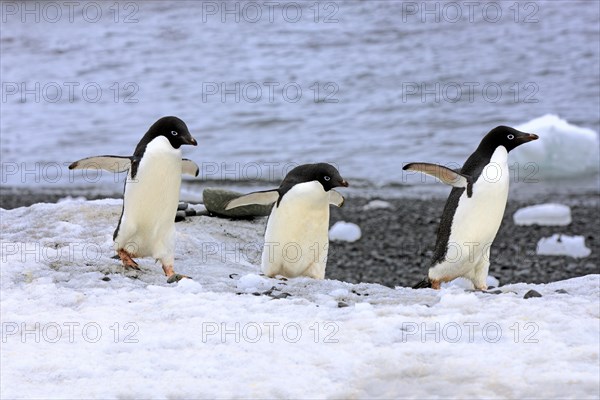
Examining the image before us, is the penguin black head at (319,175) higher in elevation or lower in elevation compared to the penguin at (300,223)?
higher

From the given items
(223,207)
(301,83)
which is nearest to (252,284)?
(223,207)

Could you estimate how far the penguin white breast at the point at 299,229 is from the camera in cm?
462

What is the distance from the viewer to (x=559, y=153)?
11.6 meters

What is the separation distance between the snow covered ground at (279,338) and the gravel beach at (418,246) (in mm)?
2896

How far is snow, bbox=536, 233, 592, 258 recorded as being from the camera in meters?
7.69

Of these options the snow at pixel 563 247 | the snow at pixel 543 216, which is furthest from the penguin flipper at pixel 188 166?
the snow at pixel 543 216

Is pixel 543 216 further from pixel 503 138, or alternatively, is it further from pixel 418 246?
pixel 503 138

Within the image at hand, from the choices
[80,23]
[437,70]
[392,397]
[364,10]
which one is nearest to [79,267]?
[392,397]

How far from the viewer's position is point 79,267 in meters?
4.38

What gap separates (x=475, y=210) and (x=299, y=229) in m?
0.83

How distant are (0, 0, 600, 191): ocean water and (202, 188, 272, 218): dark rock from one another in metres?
4.93

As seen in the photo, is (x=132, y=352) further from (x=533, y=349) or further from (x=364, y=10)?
(x=364, y=10)

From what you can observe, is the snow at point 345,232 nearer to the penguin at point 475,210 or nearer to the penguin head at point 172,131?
the penguin at point 475,210

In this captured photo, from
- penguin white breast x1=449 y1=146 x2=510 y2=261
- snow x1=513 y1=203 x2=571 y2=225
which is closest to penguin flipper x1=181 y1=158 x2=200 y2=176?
penguin white breast x1=449 y1=146 x2=510 y2=261
